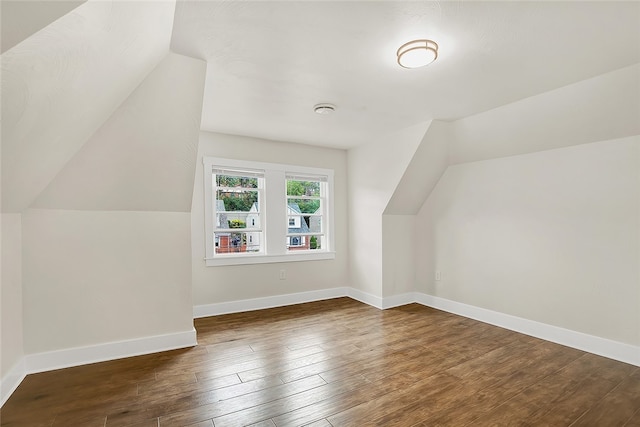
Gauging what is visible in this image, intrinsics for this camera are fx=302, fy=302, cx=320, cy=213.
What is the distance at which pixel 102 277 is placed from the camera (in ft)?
9.06

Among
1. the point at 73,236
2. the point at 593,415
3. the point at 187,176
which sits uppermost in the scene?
the point at 187,176

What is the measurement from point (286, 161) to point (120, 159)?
7.58 feet

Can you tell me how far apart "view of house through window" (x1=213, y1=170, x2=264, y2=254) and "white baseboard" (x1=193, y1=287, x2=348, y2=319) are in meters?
0.71

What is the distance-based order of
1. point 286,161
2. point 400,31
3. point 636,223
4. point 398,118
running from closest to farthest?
point 400,31 → point 636,223 → point 398,118 → point 286,161

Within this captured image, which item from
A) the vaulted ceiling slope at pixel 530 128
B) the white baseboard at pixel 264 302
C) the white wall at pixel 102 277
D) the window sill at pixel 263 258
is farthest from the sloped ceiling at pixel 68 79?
the vaulted ceiling slope at pixel 530 128

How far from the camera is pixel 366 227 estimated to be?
4.61 m

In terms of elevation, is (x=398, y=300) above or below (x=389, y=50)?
below

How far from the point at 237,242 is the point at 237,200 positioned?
592mm

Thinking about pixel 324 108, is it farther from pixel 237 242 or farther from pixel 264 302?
pixel 264 302

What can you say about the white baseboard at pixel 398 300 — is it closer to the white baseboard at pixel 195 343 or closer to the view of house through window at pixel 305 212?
the white baseboard at pixel 195 343

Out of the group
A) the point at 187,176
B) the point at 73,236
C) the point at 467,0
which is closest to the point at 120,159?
the point at 187,176

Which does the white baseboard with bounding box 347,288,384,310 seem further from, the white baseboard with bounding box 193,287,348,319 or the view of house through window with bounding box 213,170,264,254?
the view of house through window with bounding box 213,170,264,254

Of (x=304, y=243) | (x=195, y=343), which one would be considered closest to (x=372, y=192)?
(x=304, y=243)

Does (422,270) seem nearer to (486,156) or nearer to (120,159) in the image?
(486,156)
